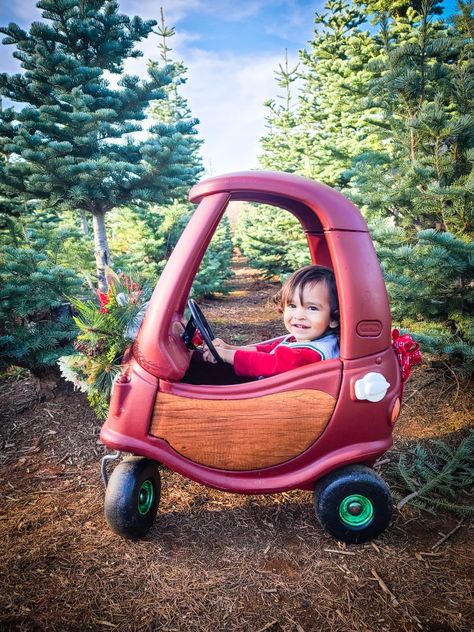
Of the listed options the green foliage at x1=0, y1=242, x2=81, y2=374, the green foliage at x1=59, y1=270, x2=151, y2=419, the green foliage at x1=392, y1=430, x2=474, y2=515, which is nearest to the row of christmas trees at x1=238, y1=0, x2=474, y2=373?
the green foliage at x1=392, y1=430, x2=474, y2=515

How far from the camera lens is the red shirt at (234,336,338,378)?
6.06ft

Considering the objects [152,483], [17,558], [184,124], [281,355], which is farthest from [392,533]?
[184,124]

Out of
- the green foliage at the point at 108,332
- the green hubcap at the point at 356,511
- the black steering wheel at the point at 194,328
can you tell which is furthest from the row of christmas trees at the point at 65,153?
the green hubcap at the point at 356,511

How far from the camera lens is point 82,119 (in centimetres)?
372

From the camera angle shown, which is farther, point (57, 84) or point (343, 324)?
point (57, 84)

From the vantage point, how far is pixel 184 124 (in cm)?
434

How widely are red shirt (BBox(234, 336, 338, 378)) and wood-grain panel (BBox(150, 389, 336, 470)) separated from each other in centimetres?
20

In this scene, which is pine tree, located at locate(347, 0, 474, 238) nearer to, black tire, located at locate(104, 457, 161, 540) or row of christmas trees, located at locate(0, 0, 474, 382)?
row of christmas trees, located at locate(0, 0, 474, 382)

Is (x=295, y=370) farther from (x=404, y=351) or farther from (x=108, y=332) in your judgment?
(x=108, y=332)

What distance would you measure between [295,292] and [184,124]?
10.9 ft

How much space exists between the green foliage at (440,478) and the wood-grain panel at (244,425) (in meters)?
0.92

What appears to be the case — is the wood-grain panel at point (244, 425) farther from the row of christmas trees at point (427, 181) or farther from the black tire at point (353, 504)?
the row of christmas trees at point (427, 181)

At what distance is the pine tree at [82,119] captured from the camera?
12.3ft

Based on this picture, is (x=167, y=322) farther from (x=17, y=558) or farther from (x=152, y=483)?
(x=17, y=558)
